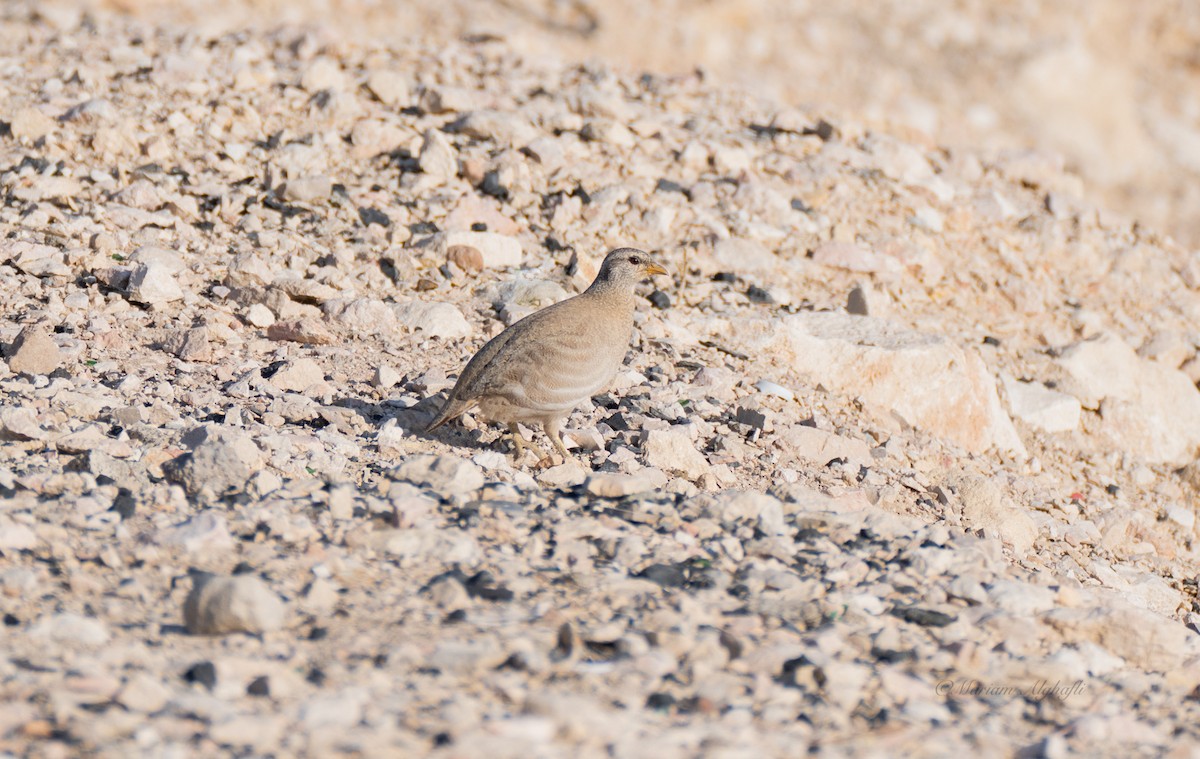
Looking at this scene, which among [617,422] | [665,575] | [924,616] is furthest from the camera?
[617,422]

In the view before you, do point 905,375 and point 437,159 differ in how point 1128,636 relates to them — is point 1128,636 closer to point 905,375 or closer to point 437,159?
point 905,375

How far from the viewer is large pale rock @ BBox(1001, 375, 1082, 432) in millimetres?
8305

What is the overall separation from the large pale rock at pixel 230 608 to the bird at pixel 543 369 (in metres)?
2.06

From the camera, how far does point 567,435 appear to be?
6566mm

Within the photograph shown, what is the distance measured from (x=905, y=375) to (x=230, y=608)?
475 cm

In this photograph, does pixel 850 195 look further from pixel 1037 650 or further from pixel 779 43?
pixel 779 43

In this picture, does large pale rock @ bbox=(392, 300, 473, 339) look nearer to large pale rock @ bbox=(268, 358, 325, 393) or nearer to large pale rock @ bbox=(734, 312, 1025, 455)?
large pale rock @ bbox=(268, 358, 325, 393)

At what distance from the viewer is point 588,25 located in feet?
59.0

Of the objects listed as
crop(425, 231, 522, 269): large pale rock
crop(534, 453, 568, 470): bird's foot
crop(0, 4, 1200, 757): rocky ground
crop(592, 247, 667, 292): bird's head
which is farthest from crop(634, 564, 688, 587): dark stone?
crop(425, 231, 522, 269): large pale rock

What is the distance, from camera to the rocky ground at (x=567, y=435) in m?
4.10

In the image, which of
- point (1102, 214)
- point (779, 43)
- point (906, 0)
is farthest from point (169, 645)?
point (906, 0)

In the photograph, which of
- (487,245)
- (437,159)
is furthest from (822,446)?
(437,159)

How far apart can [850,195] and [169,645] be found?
264 inches

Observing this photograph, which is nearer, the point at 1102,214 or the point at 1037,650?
the point at 1037,650
